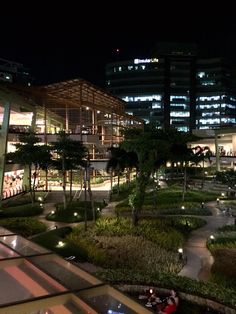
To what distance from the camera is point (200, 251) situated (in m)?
23.0

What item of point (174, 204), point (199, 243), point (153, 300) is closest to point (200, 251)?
point (199, 243)

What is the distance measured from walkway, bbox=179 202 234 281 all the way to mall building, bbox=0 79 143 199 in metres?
10.1

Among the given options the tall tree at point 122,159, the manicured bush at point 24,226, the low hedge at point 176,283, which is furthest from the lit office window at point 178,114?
the low hedge at point 176,283

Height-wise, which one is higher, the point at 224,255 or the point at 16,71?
the point at 16,71

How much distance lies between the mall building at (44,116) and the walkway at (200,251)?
10.1m

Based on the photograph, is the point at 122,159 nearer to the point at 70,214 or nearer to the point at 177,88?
the point at 70,214

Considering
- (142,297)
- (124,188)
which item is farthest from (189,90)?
(142,297)

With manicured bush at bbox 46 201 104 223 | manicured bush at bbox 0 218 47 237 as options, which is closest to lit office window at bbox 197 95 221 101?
manicured bush at bbox 46 201 104 223

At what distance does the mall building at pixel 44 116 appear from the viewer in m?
40.2

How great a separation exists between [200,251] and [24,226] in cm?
1135

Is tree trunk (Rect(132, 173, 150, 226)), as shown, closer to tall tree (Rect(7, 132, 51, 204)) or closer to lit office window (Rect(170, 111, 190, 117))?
tall tree (Rect(7, 132, 51, 204))

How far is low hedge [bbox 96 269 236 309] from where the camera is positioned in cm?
1454

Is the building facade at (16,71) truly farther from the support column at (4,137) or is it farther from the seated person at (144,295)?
the seated person at (144,295)

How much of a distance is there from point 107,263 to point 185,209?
15937 mm
